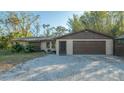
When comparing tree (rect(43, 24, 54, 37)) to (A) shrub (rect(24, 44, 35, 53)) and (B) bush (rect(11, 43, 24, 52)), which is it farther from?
(B) bush (rect(11, 43, 24, 52))

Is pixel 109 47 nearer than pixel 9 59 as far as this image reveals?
No

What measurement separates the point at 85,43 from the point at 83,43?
0.17 m

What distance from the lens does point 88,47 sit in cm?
1859

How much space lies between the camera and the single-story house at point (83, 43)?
734 inches

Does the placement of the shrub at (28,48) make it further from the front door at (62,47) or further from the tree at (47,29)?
the front door at (62,47)

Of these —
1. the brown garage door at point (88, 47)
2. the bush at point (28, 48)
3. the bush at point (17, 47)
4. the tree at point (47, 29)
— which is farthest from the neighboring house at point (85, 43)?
the bush at point (17, 47)

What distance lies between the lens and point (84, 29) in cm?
1794

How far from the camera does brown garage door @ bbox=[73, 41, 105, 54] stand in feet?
60.1

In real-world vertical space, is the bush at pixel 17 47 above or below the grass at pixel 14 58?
above

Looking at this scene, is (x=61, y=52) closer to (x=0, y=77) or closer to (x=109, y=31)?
(x=109, y=31)

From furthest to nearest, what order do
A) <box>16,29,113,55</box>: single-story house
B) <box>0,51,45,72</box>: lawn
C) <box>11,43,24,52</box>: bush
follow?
<box>16,29,113,55</box>: single-story house → <box>11,43,24,52</box>: bush → <box>0,51,45,72</box>: lawn

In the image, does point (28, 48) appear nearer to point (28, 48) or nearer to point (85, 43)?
point (28, 48)

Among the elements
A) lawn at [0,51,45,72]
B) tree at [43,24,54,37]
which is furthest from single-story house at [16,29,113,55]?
lawn at [0,51,45,72]

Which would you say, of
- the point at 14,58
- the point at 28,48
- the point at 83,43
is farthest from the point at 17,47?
the point at 83,43
